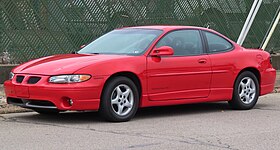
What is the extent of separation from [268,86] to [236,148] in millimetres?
4004

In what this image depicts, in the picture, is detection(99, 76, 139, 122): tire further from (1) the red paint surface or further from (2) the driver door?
(2) the driver door

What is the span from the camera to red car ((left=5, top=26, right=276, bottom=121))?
794 centimetres

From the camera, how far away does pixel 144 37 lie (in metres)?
9.10

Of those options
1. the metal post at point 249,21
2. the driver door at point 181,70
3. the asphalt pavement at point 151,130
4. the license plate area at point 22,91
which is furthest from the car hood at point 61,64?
the metal post at point 249,21

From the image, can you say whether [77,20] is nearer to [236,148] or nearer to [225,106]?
[225,106]

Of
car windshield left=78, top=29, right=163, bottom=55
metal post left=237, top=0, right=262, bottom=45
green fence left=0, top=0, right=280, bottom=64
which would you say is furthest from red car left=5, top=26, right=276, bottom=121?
metal post left=237, top=0, right=262, bottom=45

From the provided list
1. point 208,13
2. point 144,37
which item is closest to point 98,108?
point 144,37

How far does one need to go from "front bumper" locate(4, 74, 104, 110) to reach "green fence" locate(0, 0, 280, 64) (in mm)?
4452

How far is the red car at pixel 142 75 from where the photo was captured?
7.94 metres

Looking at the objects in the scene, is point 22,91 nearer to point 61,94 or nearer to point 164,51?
point 61,94

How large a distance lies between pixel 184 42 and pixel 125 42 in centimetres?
100

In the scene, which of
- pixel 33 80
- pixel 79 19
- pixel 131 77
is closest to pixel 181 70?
pixel 131 77

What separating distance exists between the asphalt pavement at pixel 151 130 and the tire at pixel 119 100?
5.4 inches

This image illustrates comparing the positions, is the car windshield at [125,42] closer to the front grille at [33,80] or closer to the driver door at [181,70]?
the driver door at [181,70]
